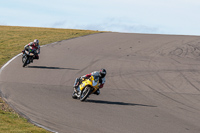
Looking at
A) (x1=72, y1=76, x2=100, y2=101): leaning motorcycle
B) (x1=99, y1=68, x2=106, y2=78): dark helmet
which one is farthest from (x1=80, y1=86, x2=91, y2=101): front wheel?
(x1=99, y1=68, x2=106, y2=78): dark helmet

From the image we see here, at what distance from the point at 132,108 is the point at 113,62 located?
12.3m

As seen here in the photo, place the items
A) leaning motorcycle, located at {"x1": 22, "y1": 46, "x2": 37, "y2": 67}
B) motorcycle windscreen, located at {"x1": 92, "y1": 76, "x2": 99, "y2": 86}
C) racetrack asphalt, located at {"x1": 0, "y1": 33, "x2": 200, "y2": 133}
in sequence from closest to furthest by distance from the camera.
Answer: racetrack asphalt, located at {"x1": 0, "y1": 33, "x2": 200, "y2": 133}, motorcycle windscreen, located at {"x1": 92, "y1": 76, "x2": 99, "y2": 86}, leaning motorcycle, located at {"x1": 22, "y1": 46, "x2": 37, "y2": 67}

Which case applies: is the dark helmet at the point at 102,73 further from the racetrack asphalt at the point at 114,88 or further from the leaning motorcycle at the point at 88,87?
the racetrack asphalt at the point at 114,88

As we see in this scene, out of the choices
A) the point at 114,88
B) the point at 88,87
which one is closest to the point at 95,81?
the point at 88,87

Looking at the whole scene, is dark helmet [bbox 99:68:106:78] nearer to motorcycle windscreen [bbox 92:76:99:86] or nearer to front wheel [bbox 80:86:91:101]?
motorcycle windscreen [bbox 92:76:99:86]

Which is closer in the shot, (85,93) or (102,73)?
(102,73)

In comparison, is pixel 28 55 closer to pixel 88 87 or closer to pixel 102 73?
pixel 88 87

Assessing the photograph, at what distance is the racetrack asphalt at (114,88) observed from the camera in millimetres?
11391

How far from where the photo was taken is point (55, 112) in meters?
12.1

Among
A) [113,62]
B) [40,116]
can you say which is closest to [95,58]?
[113,62]

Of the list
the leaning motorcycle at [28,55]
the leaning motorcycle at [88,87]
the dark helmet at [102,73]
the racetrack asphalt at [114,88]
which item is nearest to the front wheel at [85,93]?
the leaning motorcycle at [88,87]

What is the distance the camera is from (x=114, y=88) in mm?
17750

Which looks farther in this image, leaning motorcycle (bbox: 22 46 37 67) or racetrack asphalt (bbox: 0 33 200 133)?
leaning motorcycle (bbox: 22 46 37 67)

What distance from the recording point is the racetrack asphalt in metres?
11.4
